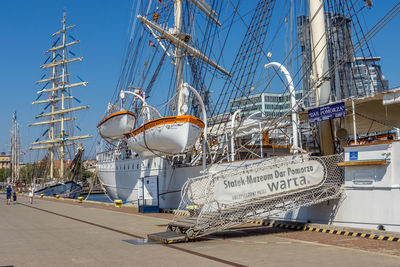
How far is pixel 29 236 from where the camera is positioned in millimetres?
11578

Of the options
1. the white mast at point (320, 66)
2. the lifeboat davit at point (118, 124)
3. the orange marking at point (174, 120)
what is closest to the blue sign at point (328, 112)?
the white mast at point (320, 66)

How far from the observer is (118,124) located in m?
22.2

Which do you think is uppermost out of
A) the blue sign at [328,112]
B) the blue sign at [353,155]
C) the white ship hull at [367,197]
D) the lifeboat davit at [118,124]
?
the lifeboat davit at [118,124]

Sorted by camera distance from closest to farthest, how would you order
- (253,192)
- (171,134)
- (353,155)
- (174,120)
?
1. (253,192)
2. (353,155)
3. (174,120)
4. (171,134)

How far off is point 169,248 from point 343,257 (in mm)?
3632

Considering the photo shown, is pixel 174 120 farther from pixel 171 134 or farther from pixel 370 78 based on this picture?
pixel 370 78

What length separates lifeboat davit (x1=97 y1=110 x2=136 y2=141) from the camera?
72.4 ft

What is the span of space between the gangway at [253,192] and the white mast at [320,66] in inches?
94.2

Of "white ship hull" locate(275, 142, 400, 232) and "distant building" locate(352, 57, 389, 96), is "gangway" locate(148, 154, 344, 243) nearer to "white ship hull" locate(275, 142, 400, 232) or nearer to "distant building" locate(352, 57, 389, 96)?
"white ship hull" locate(275, 142, 400, 232)

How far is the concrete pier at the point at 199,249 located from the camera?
762 centimetres

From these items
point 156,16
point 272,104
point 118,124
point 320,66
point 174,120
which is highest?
point 156,16

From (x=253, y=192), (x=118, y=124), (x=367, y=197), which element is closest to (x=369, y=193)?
(x=367, y=197)

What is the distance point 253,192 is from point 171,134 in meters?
6.81

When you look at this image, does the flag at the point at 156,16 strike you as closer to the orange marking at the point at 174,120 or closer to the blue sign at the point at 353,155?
the orange marking at the point at 174,120
